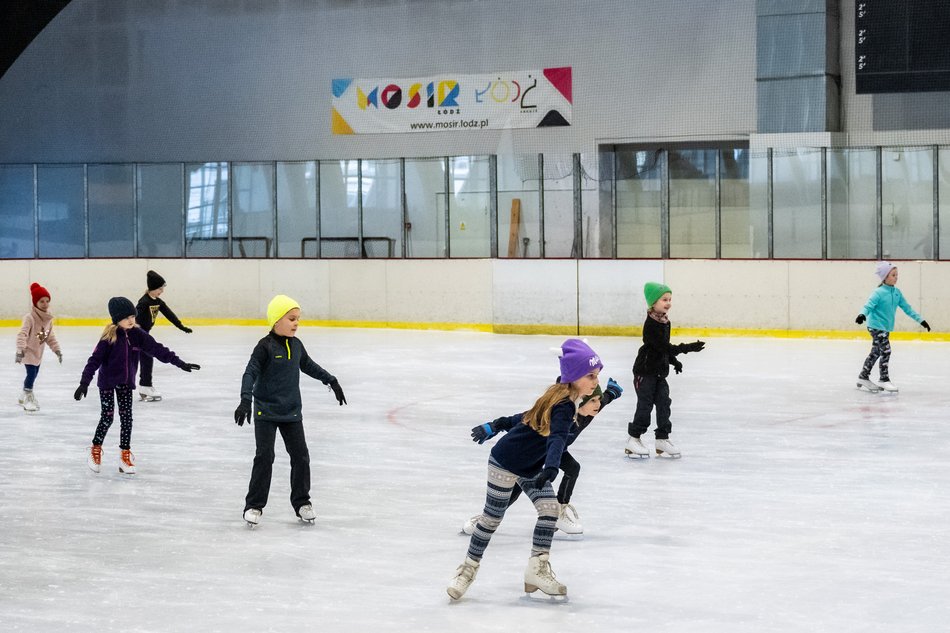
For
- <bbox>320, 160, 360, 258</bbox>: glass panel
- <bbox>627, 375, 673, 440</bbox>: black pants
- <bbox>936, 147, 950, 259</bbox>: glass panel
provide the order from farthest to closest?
1. <bbox>320, 160, 360, 258</bbox>: glass panel
2. <bbox>936, 147, 950, 259</bbox>: glass panel
3. <bbox>627, 375, 673, 440</bbox>: black pants

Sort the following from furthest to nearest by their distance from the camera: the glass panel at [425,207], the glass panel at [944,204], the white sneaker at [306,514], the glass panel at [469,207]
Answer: the glass panel at [425,207], the glass panel at [469,207], the glass panel at [944,204], the white sneaker at [306,514]

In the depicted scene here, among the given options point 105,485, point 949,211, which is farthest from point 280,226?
point 105,485

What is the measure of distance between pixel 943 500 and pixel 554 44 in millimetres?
17484

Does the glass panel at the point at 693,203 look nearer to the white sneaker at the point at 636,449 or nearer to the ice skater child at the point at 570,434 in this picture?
the white sneaker at the point at 636,449

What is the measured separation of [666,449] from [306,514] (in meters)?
3.12

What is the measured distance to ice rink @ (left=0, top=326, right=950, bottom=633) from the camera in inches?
217

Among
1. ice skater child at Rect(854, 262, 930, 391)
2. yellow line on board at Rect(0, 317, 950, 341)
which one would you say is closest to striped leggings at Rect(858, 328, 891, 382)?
ice skater child at Rect(854, 262, 930, 391)

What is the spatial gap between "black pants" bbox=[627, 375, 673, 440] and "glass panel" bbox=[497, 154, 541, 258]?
37.7 feet

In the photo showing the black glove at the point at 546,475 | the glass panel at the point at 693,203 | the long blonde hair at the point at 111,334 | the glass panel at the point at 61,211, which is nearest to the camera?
the black glove at the point at 546,475

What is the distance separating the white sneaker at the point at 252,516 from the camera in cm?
717

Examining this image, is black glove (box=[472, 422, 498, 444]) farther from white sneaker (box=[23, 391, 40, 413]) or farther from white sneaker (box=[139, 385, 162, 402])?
white sneaker (box=[139, 385, 162, 402])

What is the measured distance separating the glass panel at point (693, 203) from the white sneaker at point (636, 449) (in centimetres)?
1068

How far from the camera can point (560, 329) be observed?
2056 cm

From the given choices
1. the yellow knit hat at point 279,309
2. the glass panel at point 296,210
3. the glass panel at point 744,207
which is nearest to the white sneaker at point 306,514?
the yellow knit hat at point 279,309
